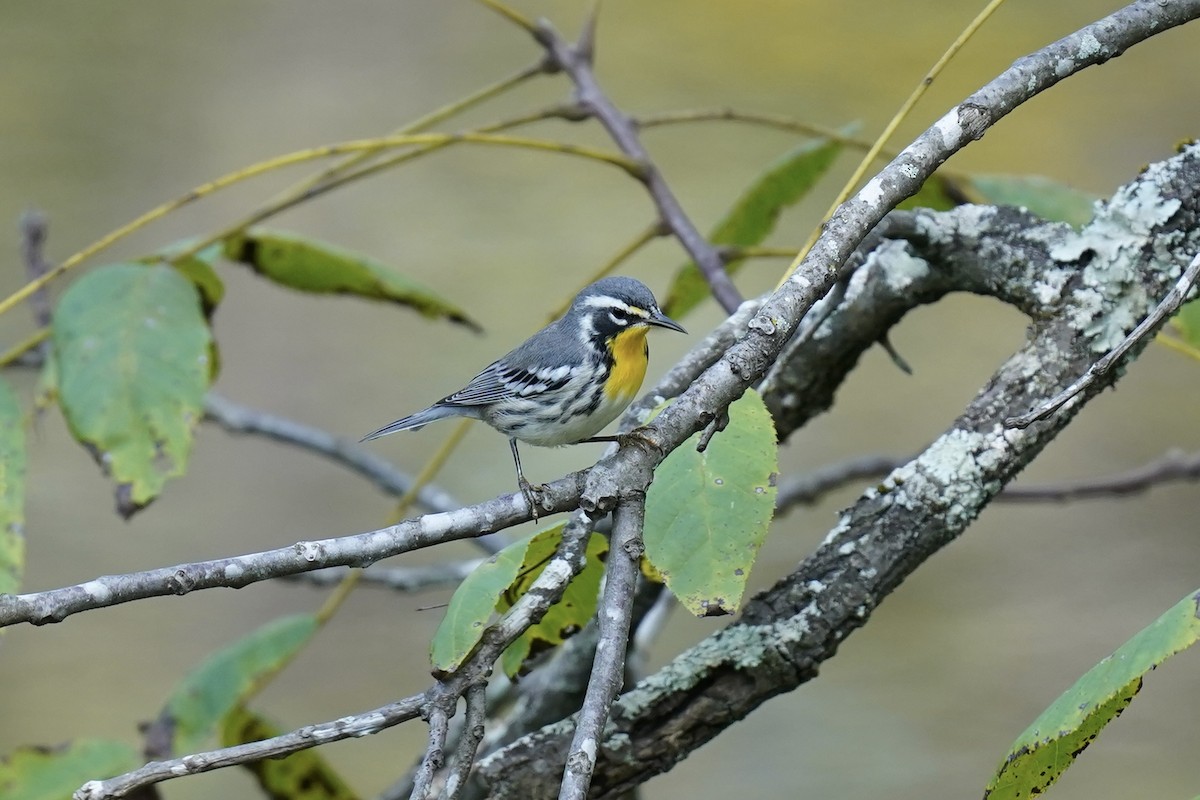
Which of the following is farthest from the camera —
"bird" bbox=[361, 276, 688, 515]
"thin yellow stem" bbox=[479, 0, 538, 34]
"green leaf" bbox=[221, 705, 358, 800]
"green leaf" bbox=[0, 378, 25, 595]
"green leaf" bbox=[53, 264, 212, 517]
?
"bird" bbox=[361, 276, 688, 515]

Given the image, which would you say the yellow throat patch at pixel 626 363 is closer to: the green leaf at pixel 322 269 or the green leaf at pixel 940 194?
the green leaf at pixel 322 269

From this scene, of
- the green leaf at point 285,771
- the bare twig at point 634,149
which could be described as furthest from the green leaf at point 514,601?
the green leaf at point 285,771

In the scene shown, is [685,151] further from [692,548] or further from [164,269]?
[692,548]

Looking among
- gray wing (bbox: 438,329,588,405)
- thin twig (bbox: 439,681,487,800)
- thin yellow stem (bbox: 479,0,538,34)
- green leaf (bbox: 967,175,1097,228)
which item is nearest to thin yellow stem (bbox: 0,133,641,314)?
thin yellow stem (bbox: 479,0,538,34)

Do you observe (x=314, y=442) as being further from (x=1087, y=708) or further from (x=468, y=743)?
(x=1087, y=708)

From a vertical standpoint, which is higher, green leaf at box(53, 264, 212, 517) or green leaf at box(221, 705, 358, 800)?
green leaf at box(53, 264, 212, 517)

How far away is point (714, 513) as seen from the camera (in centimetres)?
100

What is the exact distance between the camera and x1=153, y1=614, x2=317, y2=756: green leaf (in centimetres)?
170

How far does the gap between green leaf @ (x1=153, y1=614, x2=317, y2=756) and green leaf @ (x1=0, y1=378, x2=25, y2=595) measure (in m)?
0.53

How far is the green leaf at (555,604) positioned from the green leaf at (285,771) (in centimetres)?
72

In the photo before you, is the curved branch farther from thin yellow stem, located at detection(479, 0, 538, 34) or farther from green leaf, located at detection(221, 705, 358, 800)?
thin yellow stem, located at detection(479, 0, 538, 34)

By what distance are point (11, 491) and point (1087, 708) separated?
1.06 m

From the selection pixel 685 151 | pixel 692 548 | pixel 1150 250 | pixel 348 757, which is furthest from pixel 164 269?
pixel 685 151

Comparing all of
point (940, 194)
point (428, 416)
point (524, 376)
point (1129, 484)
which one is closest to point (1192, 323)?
point (940, 194)
